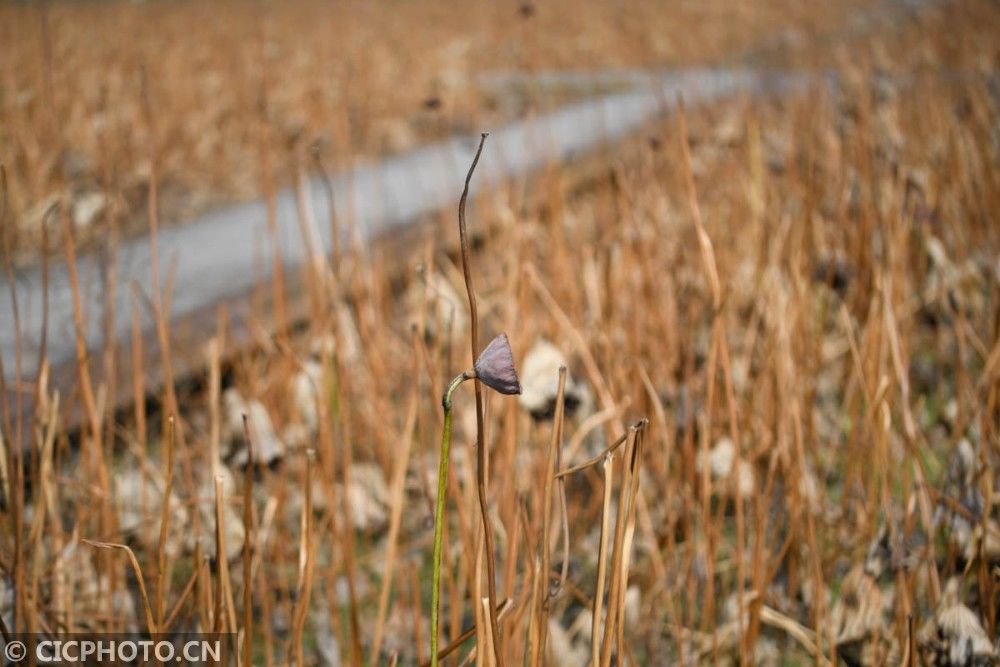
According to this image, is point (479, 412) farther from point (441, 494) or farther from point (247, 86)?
point (247, 86)

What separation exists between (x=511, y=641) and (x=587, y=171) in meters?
1.71

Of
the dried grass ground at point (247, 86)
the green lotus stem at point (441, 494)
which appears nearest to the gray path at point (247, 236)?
the dried grass ground at point (247, 86)

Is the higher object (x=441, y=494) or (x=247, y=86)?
(x=247, y=86)

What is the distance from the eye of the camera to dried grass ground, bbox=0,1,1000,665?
0.62 m

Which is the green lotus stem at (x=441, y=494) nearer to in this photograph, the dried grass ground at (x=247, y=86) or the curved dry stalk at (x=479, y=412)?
the curved dry stalk at (x=479, y=412)

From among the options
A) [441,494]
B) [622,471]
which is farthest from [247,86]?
[441,494]

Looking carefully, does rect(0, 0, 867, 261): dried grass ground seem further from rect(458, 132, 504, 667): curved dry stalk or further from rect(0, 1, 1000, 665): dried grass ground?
rect(458, 132, 504, 667): curved dry stalk

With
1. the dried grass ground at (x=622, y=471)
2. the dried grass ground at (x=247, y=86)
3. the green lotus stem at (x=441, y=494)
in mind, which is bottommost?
the dried grass ground at (x=622, y=471)

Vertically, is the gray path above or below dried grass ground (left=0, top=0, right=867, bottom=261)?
below

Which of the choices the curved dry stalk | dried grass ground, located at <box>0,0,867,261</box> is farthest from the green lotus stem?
dried grass ground, located at <box>0,0,867,261</box>

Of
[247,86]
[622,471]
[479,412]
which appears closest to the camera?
[479,412]

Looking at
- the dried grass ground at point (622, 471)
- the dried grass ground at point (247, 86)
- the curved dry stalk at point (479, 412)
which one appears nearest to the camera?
the curved dry stalk at point (479, 412)

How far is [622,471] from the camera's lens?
498mm

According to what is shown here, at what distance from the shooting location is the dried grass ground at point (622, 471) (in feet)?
2.03
